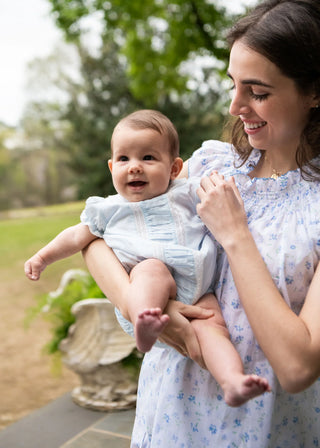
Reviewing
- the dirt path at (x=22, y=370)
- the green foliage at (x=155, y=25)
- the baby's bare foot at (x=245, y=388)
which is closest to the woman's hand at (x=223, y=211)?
the baby's bare foot at (x=245, y=388)

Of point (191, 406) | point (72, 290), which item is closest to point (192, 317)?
point (191, 406)

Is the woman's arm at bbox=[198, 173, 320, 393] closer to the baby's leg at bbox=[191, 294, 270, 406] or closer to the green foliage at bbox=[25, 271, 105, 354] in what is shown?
the baby's leg at bbox=[191, 294, 270, 406]

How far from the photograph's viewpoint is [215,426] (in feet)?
4.02

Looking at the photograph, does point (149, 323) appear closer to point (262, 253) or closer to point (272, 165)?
point (262, 253)

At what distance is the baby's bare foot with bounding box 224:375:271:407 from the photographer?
989 mm

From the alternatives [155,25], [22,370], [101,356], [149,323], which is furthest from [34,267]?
[155,25]

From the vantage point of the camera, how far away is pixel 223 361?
3.55 ft

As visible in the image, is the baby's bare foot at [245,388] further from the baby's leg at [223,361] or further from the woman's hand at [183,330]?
the woman's hand at [183,330]

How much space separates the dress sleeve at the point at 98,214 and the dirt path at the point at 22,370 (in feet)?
6.99

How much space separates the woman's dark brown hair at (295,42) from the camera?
121 cm

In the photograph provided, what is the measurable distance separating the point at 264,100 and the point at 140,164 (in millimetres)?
363

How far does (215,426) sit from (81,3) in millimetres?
5637

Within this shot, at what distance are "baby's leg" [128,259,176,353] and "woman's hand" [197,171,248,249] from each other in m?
0.16

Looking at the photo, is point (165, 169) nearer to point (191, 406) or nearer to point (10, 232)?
point (191, 406)
